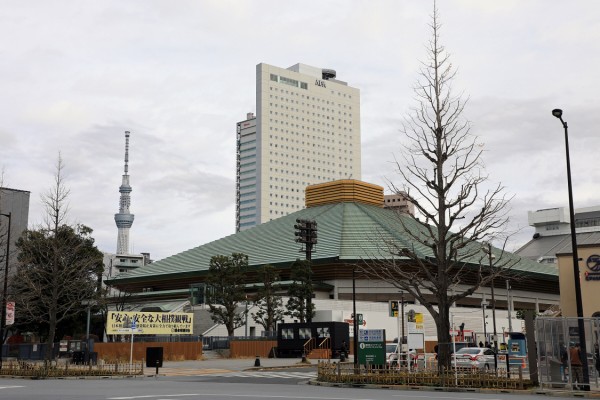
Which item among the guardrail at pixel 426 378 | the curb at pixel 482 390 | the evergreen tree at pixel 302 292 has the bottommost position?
the curb at pixel 482 390

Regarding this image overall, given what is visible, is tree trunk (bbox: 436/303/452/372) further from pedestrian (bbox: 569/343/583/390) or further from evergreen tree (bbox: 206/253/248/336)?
evergreen tree (bbox: 206/253/248/336)

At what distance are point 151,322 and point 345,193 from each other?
6602cm

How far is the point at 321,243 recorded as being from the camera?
9819 centimetres

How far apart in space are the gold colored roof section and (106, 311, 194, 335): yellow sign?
62.1 metres

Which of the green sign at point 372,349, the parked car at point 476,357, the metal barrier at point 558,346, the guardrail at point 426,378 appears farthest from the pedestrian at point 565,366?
the parked car at point 476,357

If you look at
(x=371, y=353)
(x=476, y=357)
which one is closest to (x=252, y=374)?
(x=371, y=353)

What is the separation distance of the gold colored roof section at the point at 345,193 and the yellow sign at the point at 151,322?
62087mm

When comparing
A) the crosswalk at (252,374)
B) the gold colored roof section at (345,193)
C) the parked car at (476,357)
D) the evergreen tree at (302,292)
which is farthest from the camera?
the gold colored roof section at (345,193)

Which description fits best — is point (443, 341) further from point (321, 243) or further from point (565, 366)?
point (321, 243)

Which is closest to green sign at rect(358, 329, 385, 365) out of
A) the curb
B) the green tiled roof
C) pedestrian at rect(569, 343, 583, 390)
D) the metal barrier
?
the curb

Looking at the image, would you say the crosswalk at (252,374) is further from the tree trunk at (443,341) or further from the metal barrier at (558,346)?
the metal barrier at (558,346)

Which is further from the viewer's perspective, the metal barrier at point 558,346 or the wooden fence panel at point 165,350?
the wooden fence panel at point 165,350

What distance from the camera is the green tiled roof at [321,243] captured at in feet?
311

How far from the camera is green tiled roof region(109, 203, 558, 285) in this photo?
94.8 m
